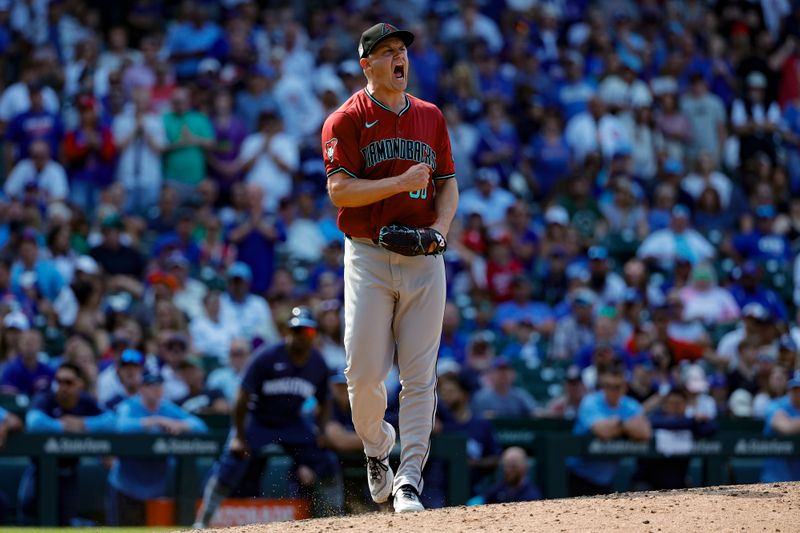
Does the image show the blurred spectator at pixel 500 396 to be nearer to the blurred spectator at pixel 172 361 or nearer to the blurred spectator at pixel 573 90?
the blurred spectator at pixel 172 361

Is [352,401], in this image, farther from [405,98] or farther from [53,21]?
[53,21]

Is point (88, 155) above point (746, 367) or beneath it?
above

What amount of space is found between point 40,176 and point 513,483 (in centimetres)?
646

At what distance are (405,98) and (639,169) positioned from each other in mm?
10504

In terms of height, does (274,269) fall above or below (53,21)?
below

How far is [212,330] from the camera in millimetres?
12156

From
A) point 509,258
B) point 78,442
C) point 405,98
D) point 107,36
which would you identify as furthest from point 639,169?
point 405,98

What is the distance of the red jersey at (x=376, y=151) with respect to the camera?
6008mm

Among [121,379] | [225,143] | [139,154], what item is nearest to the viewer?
[121,379]

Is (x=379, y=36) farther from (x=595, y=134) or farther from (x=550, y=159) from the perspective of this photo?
(x=595, y=134)

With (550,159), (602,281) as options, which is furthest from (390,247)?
(550,159)

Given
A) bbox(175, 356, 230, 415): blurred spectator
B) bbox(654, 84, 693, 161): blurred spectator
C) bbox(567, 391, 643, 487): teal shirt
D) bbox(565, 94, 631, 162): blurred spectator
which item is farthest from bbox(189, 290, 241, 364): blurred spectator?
bbox(654, 84, 693, 161): blurred spectator

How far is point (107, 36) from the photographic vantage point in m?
16.6

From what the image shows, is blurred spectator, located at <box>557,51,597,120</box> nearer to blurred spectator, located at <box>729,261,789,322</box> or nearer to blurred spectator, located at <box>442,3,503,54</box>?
blurred spectator, located at <box>442,3,503,54</box>
